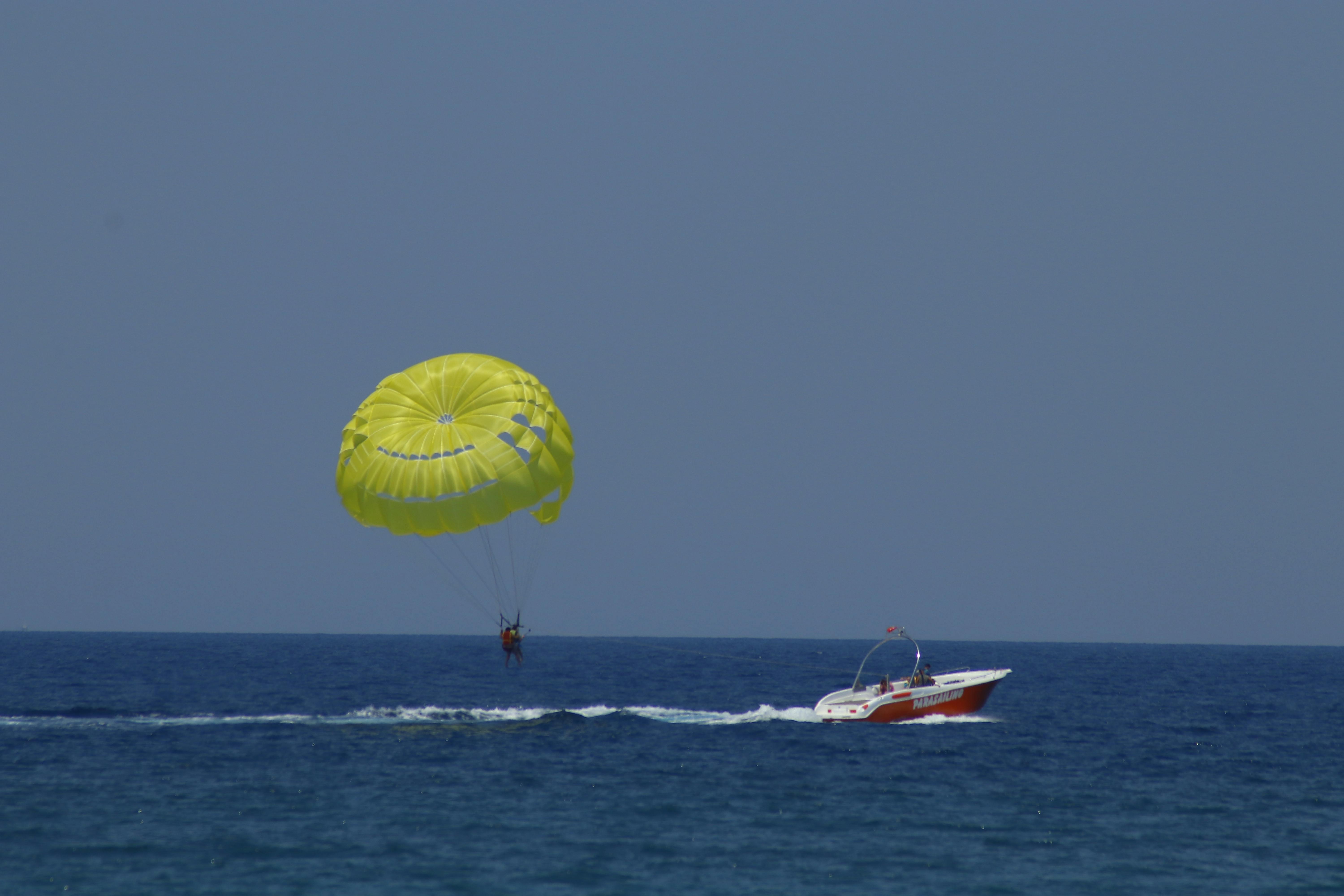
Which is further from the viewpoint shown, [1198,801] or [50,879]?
[1198,801]

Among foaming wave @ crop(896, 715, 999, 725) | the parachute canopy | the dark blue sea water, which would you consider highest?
the parachute canopy

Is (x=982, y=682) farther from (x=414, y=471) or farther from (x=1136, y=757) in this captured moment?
(x=414, y=471)

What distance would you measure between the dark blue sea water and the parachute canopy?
23.2ft

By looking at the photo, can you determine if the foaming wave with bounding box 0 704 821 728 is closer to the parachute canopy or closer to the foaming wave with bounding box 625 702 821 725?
the foaming wave with bounding box 625 702 821 725

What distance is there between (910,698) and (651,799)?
16.6 metres

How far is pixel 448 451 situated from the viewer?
33062 millimetres

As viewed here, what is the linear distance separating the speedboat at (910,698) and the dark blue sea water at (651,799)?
0.95 m

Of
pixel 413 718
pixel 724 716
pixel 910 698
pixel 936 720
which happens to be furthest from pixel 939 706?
pixel 413 718

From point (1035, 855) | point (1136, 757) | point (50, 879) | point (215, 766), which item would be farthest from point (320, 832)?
point (1136, 757)

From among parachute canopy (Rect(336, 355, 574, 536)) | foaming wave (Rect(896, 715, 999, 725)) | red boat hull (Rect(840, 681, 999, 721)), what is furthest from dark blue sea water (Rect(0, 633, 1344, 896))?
parachute canopy (Rect(336, 355, 574, 536))

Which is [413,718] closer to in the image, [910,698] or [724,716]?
[724,716]

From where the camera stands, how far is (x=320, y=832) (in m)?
24.9

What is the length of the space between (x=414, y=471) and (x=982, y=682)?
2388cm

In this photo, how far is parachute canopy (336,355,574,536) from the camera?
32969 millimetres
